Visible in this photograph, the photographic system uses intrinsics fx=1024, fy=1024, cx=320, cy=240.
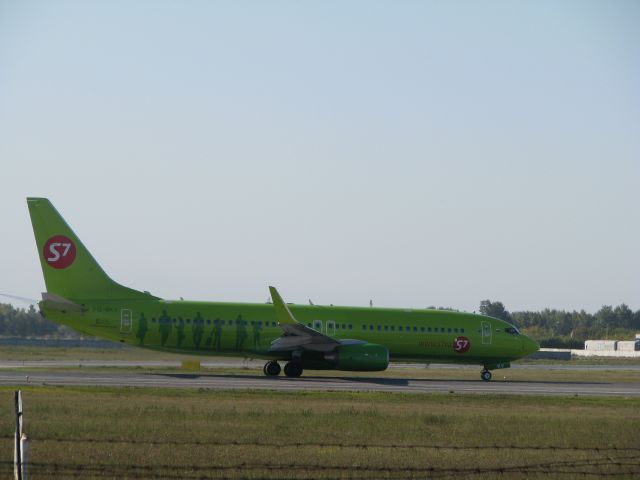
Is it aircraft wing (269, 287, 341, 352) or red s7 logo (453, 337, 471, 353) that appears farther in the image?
red s7 logo (453, 337, 471, 353)

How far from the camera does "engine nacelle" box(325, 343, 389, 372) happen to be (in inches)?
1673

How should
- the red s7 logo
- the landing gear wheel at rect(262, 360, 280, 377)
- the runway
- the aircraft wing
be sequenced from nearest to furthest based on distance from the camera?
the runway < the aircraft wing < the landing gear wheel at rect(262, 360, 280, 377) < the red s7 logo

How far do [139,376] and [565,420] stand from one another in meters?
20.1

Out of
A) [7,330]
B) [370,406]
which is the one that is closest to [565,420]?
[370,406]

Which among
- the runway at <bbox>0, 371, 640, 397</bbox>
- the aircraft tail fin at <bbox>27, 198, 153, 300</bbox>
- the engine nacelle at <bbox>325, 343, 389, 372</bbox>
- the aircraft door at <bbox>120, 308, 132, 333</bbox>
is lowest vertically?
the runway at <bbox>0, 371, 640, 397</bbox>

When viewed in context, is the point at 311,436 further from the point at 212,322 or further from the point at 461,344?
the point at 461,344

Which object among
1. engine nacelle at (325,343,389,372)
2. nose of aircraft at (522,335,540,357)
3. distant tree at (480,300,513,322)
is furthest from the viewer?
distant tree at (480,300,513,322)

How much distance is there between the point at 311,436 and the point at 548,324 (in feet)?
497

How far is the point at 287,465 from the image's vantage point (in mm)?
17531

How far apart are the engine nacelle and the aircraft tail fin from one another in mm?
9977

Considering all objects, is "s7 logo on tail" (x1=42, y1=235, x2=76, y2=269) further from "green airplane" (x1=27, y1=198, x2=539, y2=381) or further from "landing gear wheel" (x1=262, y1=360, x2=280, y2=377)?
"landing gear wheel" (x1=262, y1=360, x2=280, y2=377)

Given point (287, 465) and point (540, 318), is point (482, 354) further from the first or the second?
Answer: point (540, 318)

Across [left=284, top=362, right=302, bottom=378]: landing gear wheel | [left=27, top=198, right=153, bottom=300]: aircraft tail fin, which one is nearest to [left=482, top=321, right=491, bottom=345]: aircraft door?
[left=284, top=362, right=302, bottom=378]: landing gear wheel

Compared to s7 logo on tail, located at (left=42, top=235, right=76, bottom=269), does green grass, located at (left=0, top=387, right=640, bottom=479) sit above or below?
Result: below
